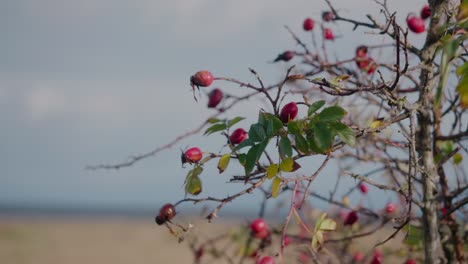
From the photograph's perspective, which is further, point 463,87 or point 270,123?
point 270,123

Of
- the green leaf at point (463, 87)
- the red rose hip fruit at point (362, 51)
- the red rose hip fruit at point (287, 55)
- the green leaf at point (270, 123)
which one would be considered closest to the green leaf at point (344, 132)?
the green leaf at point (270, 123)

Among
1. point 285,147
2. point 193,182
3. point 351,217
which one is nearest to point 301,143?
point 285,147

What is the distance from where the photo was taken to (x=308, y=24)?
2.50 metres

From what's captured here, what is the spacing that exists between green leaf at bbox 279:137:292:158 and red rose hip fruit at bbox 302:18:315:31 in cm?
132

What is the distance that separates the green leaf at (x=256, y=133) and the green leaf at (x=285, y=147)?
5 cm

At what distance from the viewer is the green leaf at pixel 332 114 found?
1.25 meters

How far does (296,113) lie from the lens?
1.38 meters

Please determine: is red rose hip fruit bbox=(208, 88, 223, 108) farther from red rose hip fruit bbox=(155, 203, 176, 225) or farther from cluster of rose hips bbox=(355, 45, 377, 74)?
cluster of rose hips bbox=(355, 45, 377, 74)

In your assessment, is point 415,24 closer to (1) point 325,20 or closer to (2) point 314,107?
(1) point 325,20

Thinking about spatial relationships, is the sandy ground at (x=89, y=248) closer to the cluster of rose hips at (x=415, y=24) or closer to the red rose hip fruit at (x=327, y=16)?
the red rose hip fruit at (x=327, y=16)

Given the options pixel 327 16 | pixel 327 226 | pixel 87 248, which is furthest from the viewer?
pixel 87 248

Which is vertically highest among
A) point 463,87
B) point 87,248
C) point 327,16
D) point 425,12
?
point 87,248

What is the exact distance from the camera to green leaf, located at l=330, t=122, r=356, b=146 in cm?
121

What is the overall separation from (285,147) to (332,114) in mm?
127
